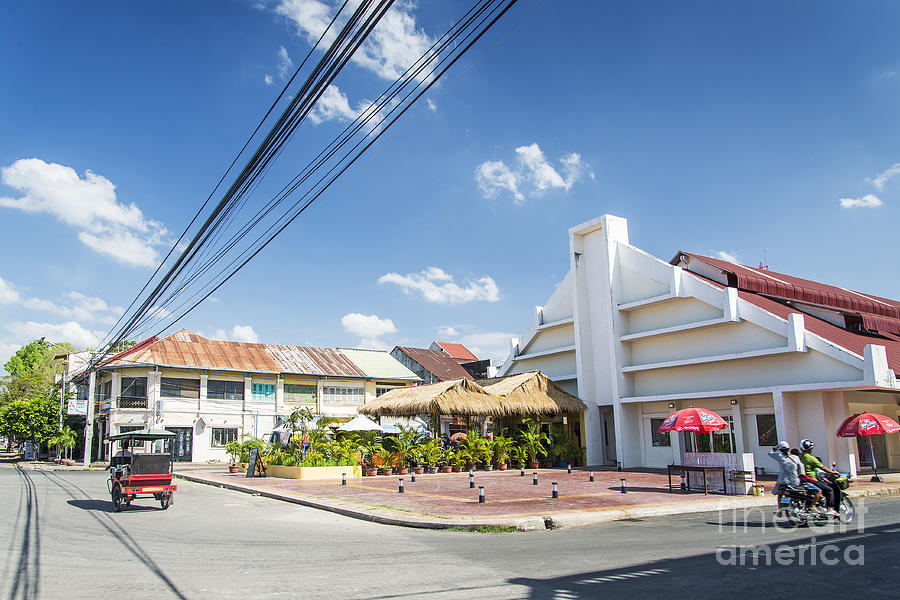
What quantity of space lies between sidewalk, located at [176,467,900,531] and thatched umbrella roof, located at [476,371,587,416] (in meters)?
4.84

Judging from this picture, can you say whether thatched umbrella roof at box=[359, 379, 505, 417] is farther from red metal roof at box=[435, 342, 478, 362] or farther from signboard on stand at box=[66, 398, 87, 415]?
red metal roof at box=[435, 342, 478, 362]

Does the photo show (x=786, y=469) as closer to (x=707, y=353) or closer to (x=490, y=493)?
(x=490, y=493)

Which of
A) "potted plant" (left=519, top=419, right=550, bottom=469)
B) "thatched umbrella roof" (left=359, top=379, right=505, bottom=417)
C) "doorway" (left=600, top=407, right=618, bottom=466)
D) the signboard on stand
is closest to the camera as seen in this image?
"thatched umbrella roof" (left=359, top=379, right=505, bottom=417)

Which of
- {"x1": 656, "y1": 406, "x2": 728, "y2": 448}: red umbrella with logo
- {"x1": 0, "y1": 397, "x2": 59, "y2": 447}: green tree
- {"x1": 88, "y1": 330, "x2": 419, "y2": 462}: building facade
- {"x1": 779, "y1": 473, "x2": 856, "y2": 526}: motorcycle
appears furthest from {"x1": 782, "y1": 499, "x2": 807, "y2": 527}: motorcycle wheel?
{"x1": 0, "y1": 397, "x2": 59, "y2": 447}: green tree

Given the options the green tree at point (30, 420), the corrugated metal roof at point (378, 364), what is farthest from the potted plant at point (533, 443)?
the green tree at point (30, 420)

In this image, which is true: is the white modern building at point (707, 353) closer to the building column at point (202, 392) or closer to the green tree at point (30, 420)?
the building column at point (202, 392)

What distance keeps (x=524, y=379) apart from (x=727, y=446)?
9.47 metres

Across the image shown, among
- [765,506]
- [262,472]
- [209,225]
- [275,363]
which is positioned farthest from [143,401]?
[765,506]

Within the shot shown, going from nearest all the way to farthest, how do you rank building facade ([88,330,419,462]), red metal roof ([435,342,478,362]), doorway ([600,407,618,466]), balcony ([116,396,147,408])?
doorway ([600,407,618,466]), balcony ([116,396,147,408]), building facade ([88,330,419,462]), red metal roof ([435,342,478,362])

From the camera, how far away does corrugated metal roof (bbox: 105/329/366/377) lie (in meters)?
41.0

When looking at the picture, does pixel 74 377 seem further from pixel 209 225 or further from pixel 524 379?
pixel 209 225

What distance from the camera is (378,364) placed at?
173 feet

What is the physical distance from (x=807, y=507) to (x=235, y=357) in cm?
3979

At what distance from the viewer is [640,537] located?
11.0 meters
